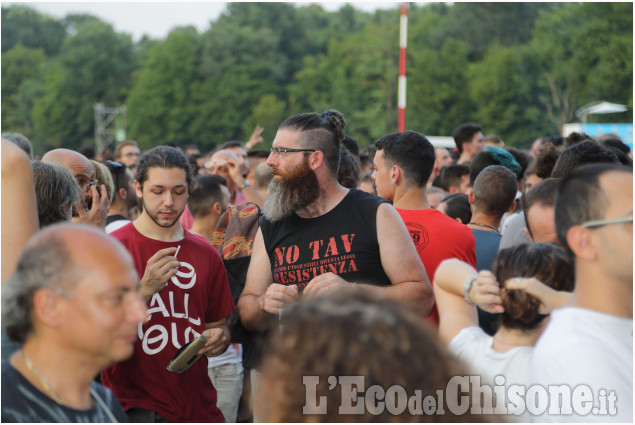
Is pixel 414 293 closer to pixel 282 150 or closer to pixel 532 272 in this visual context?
pixel 532 272

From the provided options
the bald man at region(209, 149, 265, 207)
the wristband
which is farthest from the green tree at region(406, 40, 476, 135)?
the wristband

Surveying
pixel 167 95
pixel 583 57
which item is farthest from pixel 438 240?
pixel 167 95

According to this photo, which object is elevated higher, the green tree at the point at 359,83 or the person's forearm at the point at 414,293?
the person's forearm at the point at 414,293

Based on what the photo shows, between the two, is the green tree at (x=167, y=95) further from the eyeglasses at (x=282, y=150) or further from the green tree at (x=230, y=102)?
the eyeglasses at (x=282, y=150)

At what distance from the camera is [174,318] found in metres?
3.89

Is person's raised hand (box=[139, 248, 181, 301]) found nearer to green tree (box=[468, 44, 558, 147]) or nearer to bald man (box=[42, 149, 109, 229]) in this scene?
bald man (box=[42, 149, 109, 229])

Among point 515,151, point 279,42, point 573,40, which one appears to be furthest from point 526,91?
point 515,151

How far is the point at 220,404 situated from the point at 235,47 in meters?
65.5

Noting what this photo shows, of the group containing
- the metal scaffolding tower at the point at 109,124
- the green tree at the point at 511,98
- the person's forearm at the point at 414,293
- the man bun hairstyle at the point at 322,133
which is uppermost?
the man bun hairstyle at the point at 322,133

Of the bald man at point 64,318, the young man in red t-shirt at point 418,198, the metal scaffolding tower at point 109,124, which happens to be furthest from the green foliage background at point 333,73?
the bald man at point 64,318

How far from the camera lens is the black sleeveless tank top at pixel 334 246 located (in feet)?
12.1

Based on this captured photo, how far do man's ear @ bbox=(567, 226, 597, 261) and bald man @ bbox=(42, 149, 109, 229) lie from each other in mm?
2529

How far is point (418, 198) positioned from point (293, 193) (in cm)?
109

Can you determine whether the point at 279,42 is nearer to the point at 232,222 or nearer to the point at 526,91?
the point at 526,91
